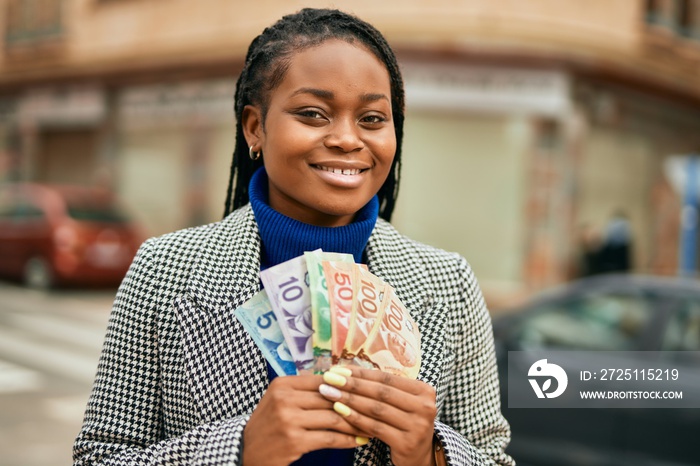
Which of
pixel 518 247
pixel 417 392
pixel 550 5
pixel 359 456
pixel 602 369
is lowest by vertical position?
pixel 518 247

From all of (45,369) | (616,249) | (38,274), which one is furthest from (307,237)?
(38,274)

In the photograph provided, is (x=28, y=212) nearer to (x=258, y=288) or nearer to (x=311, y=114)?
(x=258, y=288)

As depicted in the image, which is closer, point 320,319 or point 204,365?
point 320,319

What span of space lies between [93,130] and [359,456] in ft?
62.3

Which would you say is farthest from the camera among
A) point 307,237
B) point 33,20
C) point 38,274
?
point 33,20

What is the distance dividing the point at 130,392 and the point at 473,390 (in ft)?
2.52

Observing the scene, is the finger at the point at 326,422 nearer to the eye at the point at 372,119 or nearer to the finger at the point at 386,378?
the finger at the point at 386,378

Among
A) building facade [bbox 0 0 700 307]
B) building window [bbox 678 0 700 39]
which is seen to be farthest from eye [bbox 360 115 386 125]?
building window [bbox 678 0 700 39]

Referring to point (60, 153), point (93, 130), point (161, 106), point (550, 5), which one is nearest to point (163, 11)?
point (161, 106)

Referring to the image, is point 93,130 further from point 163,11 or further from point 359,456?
point 359,456

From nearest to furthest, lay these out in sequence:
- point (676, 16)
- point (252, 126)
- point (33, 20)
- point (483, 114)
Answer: point (252, 126), point (483, 114), point (676, 16), point (33, 20)

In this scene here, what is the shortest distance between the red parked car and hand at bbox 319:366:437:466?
467 inches

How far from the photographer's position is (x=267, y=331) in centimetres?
154

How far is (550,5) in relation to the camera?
13805 mm
